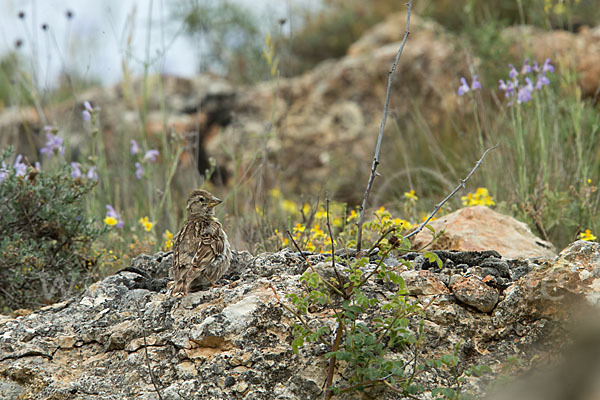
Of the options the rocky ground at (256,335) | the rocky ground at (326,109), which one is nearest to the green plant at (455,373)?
the rocky ground at (256,335)

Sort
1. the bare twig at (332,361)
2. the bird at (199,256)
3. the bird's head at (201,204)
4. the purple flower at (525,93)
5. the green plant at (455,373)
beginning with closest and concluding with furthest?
the green plant at (455,373), the bare twig at (332,361), the bird at (199,256), the bird's head at (201,204), the purple flower at (525,93)

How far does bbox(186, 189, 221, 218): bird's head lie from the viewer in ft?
12.0

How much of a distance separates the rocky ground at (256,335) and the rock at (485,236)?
772 mm

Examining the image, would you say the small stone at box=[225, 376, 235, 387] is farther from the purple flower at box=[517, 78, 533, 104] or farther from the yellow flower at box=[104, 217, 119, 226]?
the purple flower at box=[517, 78, 533, 104]

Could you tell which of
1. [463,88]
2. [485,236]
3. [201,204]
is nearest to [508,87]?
[463,88]

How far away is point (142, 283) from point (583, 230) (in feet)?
10.2

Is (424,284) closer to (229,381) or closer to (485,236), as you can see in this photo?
(229,381)

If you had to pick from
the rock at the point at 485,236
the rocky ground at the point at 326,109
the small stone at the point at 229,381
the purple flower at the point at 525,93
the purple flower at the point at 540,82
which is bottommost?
the rocky ground at the point at 326,109

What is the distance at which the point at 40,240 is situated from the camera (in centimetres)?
445

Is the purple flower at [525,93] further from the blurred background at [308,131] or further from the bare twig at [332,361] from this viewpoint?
the bare twig at [332,361]

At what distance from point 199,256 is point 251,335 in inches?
19.4

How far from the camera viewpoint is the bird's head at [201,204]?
3.67 metres

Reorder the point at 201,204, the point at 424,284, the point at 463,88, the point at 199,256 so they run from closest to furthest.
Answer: the point at 424,284
the point at 199,256
the point at 201,204
the point at 463,88

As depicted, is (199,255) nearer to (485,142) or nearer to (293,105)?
(485,142)
